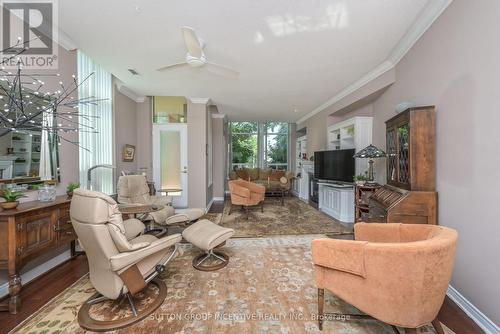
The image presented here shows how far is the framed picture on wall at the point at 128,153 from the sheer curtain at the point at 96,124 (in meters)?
0.45

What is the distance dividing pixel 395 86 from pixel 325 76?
1.07 meters

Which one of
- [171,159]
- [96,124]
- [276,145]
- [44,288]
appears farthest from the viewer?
[276,145]

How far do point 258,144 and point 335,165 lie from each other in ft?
14.0

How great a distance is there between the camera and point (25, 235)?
184 centimetres

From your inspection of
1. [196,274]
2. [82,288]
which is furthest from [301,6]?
[82,288]

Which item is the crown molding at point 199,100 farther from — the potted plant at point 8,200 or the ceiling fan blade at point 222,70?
the potted plant at point 8,200

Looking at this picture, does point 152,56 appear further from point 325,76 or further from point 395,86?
point 395,86

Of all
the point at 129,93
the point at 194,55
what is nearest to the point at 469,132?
the point at 194,55

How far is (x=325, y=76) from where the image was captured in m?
3.63

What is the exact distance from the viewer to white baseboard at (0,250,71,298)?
1973 mm

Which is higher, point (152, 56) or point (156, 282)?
point (152, 56)

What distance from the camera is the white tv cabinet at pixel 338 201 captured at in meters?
4.34

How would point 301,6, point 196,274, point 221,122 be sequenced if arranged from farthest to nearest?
point 221,122
point 196,274
point 301,6

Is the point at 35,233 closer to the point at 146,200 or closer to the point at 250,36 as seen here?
the point at 146,200
